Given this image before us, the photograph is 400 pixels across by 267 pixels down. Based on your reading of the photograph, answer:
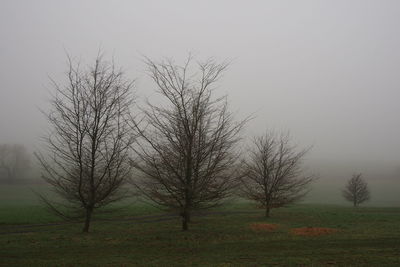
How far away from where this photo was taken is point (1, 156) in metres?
72.9

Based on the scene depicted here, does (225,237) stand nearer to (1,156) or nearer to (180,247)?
(180,247)

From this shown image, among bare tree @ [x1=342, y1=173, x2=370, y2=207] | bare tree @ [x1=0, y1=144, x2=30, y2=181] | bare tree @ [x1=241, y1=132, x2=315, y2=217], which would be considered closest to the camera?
bare tree @ [x1=241, y1=132, x2=315, y2=217]

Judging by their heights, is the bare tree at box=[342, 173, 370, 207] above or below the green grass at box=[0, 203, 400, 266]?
above

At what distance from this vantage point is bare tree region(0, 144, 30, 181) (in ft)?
234

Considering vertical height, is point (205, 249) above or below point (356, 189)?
below

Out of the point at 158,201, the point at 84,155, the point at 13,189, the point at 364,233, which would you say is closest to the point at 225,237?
the point at 158,201

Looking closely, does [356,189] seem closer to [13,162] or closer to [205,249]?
[205,249]

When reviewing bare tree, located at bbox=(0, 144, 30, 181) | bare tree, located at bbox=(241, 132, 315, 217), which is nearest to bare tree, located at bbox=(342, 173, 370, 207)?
bare tree, located at bbox=(241, 132, 315, 217)

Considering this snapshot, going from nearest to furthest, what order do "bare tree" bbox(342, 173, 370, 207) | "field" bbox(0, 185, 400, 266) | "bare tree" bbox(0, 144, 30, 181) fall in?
"field" bbox(0, 185, 400, 266) < "bare tree" bbox(342, 173, 370, 207) < "bare tree" bbox(0, 144, 30, 181)

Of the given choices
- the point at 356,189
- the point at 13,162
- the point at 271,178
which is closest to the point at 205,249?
the point at 271,178

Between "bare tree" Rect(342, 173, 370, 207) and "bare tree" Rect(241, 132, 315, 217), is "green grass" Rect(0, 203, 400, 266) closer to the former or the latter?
"bare tree" Rect(241, 132, 315, 217)

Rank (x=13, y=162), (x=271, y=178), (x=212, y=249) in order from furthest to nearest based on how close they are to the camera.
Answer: (x=13, y=162)
(x=271, y=178)
(x=212, y=249)

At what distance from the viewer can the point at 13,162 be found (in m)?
72.9

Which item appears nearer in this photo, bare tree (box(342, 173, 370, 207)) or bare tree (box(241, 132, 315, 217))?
bare tree (box(241, 132, 315, 217))
